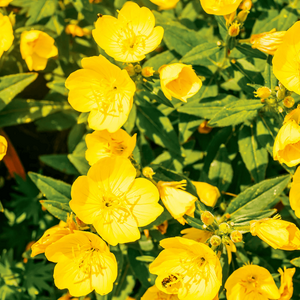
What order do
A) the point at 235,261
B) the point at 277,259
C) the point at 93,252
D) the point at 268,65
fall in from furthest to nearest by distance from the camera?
the point at 277,259, the point at 235,261, the point at 268,65, the point at 93,252

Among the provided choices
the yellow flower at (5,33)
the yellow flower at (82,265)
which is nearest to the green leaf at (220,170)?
the yellow flower at (82,265)

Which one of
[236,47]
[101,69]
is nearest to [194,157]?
[236,47]

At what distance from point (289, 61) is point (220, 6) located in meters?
0.48

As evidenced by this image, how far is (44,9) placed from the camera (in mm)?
2279

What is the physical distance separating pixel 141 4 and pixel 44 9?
76cm

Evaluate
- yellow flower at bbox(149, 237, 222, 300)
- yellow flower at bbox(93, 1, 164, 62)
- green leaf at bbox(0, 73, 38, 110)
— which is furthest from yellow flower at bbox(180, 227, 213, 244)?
green leaf at bbox(0, 73, 38, 110)

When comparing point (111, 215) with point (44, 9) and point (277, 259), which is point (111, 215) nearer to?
point (277, 259)

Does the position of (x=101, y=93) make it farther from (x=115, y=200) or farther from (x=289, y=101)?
(x=289, y=101)

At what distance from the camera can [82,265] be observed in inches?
67.8

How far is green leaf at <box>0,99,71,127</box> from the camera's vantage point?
2.48 metres

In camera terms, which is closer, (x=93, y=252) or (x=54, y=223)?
(x=93, y=252)

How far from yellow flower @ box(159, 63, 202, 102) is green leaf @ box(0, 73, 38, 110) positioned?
1.03 meters

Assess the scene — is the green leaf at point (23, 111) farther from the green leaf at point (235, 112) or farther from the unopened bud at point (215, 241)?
the unopened bud at point (215, 241)

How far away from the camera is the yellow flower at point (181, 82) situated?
168 cm
